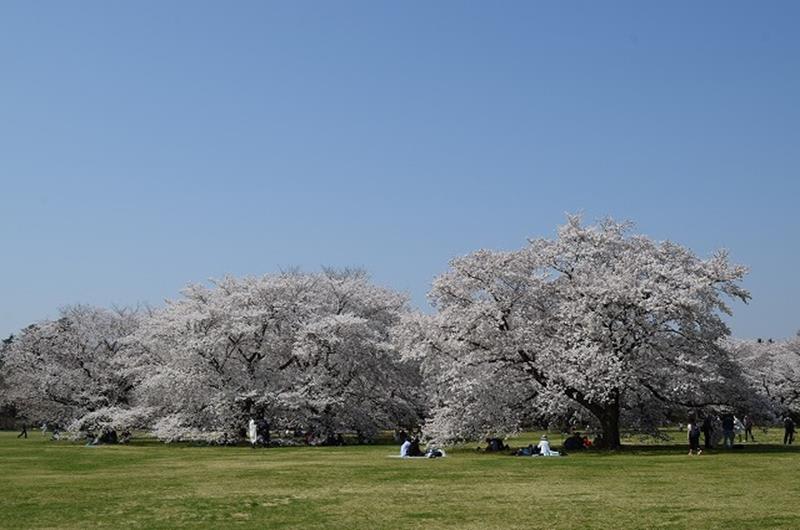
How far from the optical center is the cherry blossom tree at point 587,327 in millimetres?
34656

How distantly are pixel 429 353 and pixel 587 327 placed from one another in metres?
7.14

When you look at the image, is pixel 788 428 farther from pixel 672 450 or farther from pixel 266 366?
pixel 266 366

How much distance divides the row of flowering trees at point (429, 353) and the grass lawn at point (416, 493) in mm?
5380

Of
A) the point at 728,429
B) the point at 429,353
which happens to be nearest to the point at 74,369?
the point at 429,353

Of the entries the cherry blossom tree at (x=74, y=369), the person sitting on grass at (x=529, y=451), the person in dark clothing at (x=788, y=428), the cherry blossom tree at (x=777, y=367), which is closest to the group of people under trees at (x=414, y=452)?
the person sitting on grass at (x=529, y=451)

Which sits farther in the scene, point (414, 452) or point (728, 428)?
point (728, 428)

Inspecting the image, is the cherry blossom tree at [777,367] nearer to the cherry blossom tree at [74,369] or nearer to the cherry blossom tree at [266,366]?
the cherry blossom tree at [266,366]

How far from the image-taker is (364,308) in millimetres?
58000

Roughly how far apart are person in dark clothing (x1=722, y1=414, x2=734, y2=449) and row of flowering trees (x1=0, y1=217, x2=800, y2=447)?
147cm

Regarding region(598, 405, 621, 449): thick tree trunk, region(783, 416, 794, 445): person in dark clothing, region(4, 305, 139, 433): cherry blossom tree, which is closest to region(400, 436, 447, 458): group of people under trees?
region(598, 405, 621, 449): thick tree trunk

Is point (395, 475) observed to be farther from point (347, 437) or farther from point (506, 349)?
point (347, 437)

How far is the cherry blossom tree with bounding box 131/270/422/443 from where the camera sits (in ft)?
163

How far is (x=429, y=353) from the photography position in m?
38.9

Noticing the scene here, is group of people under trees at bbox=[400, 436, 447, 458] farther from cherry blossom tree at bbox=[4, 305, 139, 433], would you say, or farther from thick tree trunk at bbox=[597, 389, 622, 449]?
cherry blossom tree at bbox=[4, 305, 139, 433]
